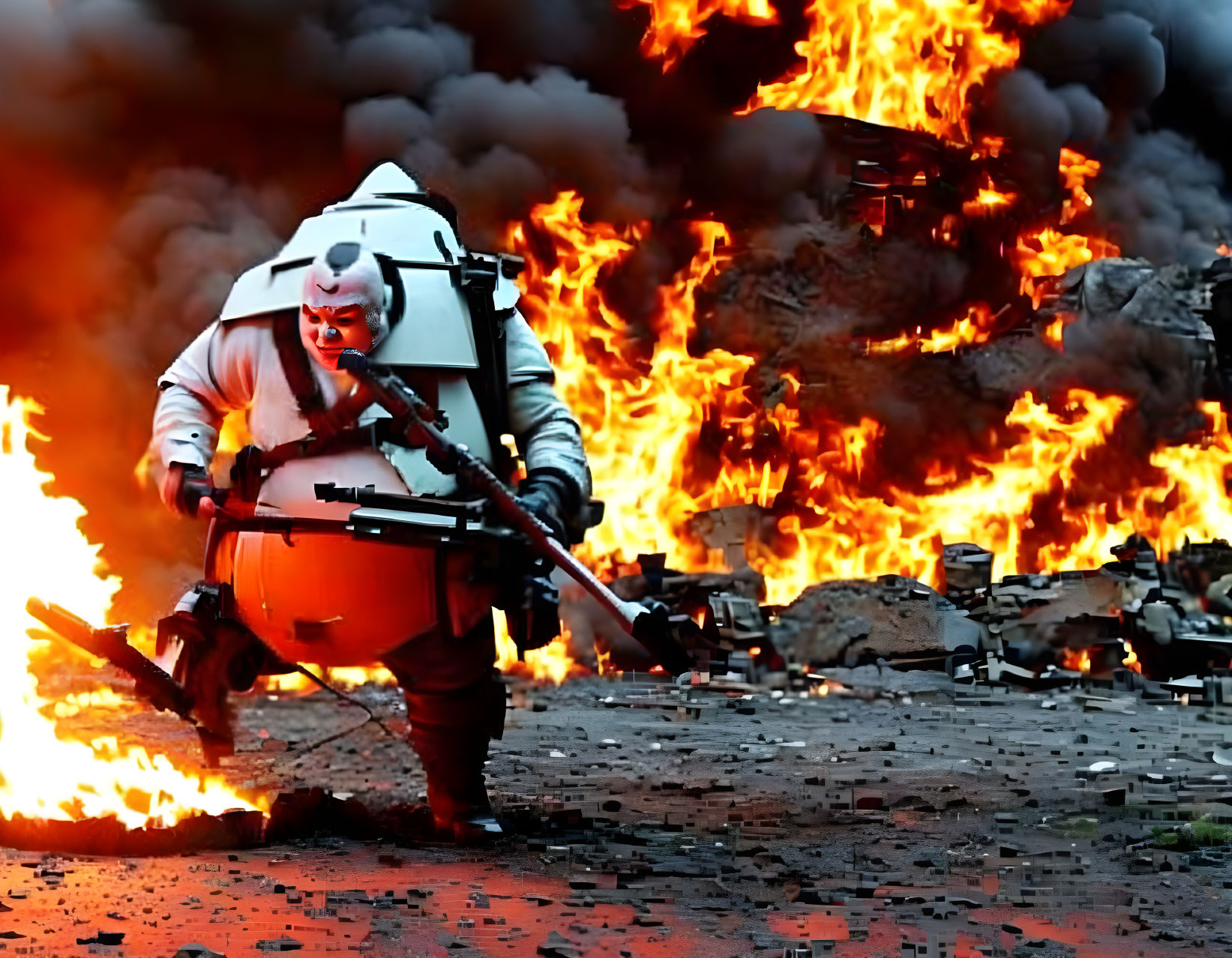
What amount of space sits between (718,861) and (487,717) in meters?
0.83

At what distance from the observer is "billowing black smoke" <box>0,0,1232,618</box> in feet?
37.2

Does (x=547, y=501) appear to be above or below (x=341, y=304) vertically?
below

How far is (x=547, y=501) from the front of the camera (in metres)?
4.16

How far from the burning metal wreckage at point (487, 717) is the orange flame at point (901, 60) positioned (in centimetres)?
733

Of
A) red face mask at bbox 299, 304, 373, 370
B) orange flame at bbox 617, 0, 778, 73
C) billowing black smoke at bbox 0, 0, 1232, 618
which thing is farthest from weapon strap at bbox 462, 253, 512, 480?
orange flame at bbox 617, 0, 778, 73

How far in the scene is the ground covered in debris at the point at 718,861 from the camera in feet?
11.2

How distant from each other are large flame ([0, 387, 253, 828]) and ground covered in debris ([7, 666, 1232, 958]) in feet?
1.32

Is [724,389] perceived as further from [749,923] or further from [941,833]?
[749,923]

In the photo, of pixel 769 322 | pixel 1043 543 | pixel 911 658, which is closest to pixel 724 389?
pixel 769 322

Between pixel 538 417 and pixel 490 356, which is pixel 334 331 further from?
pixel 538 417

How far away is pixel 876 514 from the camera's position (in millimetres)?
14516

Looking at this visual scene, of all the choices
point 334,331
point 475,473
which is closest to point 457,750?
point 475,473

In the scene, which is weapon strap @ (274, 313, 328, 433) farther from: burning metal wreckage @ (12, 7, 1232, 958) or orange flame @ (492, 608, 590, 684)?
orange flame @ (492, 608, 590, 684)

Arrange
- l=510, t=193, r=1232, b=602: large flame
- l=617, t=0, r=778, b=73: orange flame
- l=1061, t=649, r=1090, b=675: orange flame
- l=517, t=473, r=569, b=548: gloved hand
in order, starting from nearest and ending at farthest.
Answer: l=517, t=473, r=569, b=548: gloved hand, l=1061, t=649, r=1090, b=675: orange flame, l=510, t=193, r=1232, b=602: large flame, l=617, t=0, r=778, b=73: orange flame
